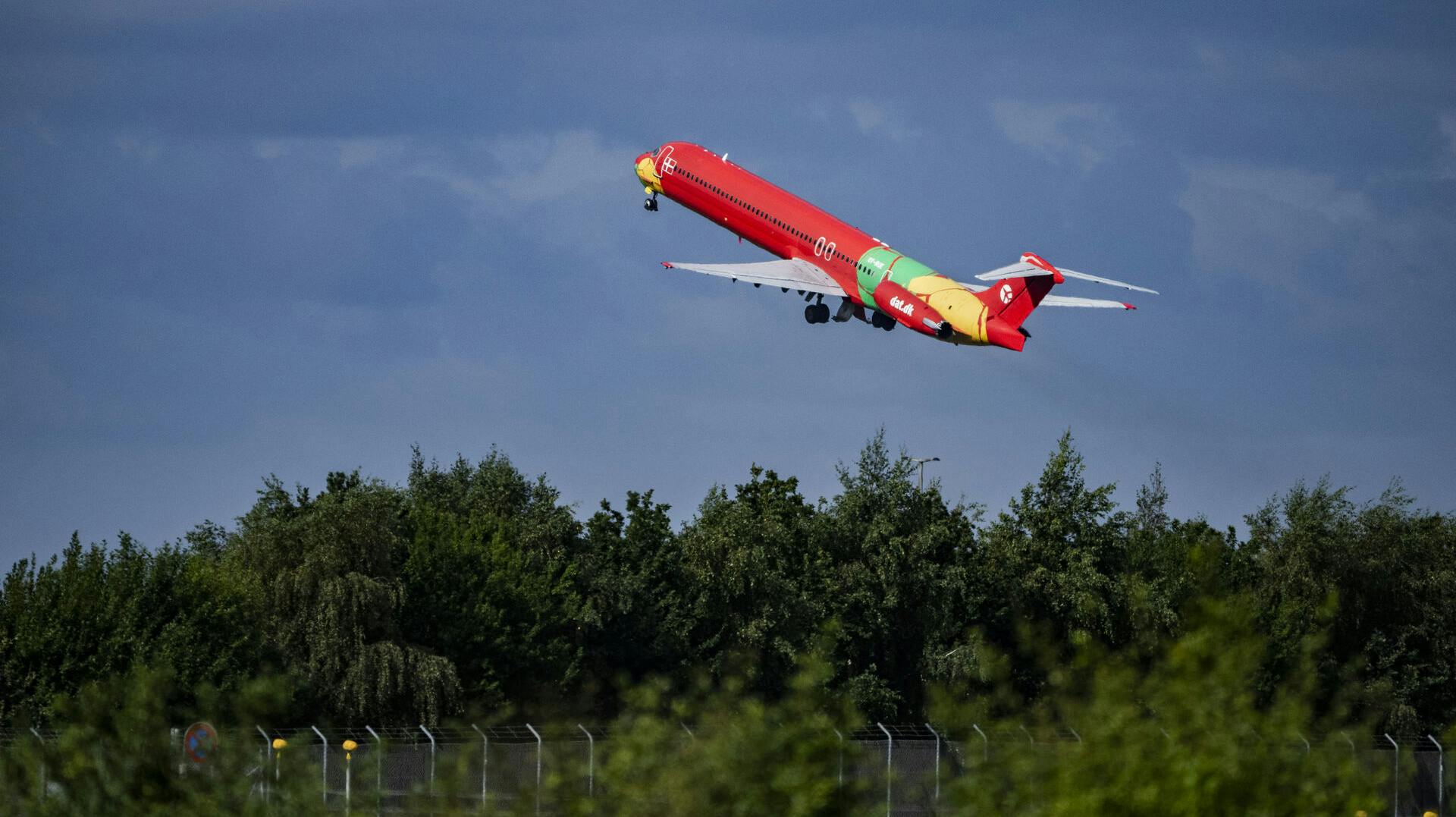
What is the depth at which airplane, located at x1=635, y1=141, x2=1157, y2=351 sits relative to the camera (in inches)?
3132

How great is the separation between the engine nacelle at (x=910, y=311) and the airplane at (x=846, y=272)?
31 mm

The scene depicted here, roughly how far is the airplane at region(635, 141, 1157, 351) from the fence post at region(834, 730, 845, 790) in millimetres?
57975

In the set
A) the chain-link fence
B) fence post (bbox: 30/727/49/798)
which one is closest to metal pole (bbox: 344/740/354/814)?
the chain-link fence

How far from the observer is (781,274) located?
83812mm

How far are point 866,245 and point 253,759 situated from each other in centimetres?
6258

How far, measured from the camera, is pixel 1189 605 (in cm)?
Result: 2447

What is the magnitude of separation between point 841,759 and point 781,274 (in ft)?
206

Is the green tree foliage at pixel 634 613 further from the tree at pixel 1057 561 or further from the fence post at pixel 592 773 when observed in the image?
the fence post at pixel 592 773

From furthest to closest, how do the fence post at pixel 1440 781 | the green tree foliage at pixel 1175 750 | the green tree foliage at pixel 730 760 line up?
the fence post at pixel 1440 781, the green tree foliage at pixel 1175 750, the green tree foliage at pixel 730 760

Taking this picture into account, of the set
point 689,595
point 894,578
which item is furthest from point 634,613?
point 894,578

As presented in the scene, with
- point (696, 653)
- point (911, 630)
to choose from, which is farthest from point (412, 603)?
point (911, 630)

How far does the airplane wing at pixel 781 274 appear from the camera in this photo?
273 ft

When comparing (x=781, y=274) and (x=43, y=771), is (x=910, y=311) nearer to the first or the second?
(x=781, y=274)

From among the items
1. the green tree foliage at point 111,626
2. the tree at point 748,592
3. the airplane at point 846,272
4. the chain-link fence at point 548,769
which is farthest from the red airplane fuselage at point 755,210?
the chain-link fence at point 548,769
